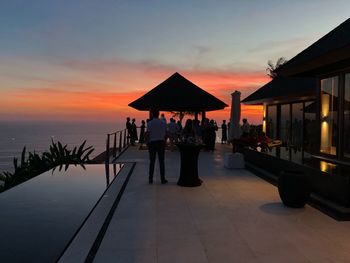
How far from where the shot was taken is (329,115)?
10.6 metres

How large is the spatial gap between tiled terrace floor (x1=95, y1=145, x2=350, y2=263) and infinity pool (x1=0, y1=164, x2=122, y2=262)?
71 cm

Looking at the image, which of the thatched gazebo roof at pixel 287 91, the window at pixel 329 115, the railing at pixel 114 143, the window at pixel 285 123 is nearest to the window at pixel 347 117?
the window at pixel 329 115

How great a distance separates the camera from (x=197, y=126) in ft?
63.1

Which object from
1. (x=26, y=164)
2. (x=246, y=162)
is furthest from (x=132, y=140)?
(x=246, y=162)

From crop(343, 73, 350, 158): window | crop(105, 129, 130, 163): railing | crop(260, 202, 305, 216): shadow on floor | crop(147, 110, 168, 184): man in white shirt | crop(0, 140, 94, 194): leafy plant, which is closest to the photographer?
crop(260, 202, 305, 216): shadow on floor

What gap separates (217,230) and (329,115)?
6.84 metres

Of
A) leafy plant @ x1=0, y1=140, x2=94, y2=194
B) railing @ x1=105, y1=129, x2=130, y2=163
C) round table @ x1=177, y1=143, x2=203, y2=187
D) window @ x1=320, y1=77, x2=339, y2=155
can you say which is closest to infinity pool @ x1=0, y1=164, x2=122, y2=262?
round table @ x1=177, y1=143, x2=203, y2=187

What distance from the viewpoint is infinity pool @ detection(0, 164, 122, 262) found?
480 centimetres

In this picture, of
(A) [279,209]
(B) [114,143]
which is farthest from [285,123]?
(A) [279,209]

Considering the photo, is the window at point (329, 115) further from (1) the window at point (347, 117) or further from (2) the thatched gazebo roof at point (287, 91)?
(2) the thatched gazebo roof at point (287, 91)

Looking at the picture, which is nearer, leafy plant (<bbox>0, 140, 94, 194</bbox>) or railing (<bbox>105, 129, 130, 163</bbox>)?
leafy plant (<bbox>0, 140, 94, 194</bbox>)

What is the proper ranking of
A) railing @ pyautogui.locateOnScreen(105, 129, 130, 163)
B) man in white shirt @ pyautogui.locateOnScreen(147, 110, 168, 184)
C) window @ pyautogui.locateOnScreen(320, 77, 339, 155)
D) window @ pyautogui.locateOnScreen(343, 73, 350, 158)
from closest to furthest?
man in white shirt @ pyautogui.locateOnScreen(147, 110, 168, 184) → window @ pyautogui.locateOnScreen(343, 73, 350, 158) → window @ pyautogui.locateOnScreen(320, 77, 339, 155) → railing @ pyautogui.locateOnScreen(105, 129, 130, 163)

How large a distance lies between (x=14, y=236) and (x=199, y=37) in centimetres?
1670

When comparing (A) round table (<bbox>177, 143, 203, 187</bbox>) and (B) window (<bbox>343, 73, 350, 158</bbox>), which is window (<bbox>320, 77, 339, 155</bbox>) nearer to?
(B) window (<bbox>343, 73, 350, 158</bbox>)
